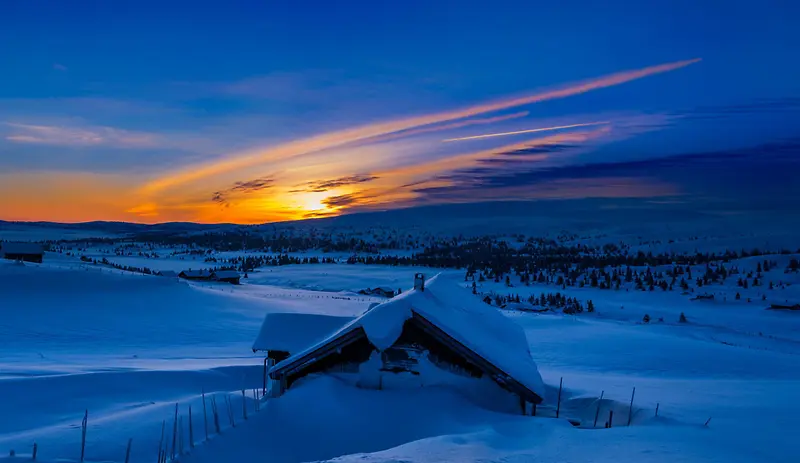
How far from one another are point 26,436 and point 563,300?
131ft

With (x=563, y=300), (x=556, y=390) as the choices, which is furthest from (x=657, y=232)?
(x=556, y=390)

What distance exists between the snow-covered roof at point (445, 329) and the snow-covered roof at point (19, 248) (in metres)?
60.2

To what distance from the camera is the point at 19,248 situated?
198 ft

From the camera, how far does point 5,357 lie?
22.8 meters

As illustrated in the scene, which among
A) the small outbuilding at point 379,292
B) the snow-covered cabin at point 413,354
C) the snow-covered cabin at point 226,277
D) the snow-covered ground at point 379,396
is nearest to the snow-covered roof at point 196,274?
the snow-covered cabin at point 226,277

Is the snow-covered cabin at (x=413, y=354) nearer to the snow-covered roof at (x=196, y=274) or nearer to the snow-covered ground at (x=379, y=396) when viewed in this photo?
the snow-covered ground at (x=379, y=396)

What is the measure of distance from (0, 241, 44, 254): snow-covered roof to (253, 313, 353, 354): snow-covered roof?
186ft

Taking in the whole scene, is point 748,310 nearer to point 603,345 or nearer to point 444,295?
point 603,345

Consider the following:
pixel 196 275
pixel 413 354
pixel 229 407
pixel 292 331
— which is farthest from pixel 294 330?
pixel 196 275

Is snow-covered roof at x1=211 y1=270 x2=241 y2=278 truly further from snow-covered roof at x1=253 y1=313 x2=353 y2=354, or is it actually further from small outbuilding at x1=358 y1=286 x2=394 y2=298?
snow-covered roof at x1=253 y1=313 x2=353 y2=354

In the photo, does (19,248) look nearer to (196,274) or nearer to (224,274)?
(196,274)

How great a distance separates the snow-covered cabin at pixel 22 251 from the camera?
59312 millimetres

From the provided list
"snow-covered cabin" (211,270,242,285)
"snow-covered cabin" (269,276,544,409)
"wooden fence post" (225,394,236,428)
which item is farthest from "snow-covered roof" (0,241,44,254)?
"snow-covered cabin" (269,276,544,409)

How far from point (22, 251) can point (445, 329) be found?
63313mm
